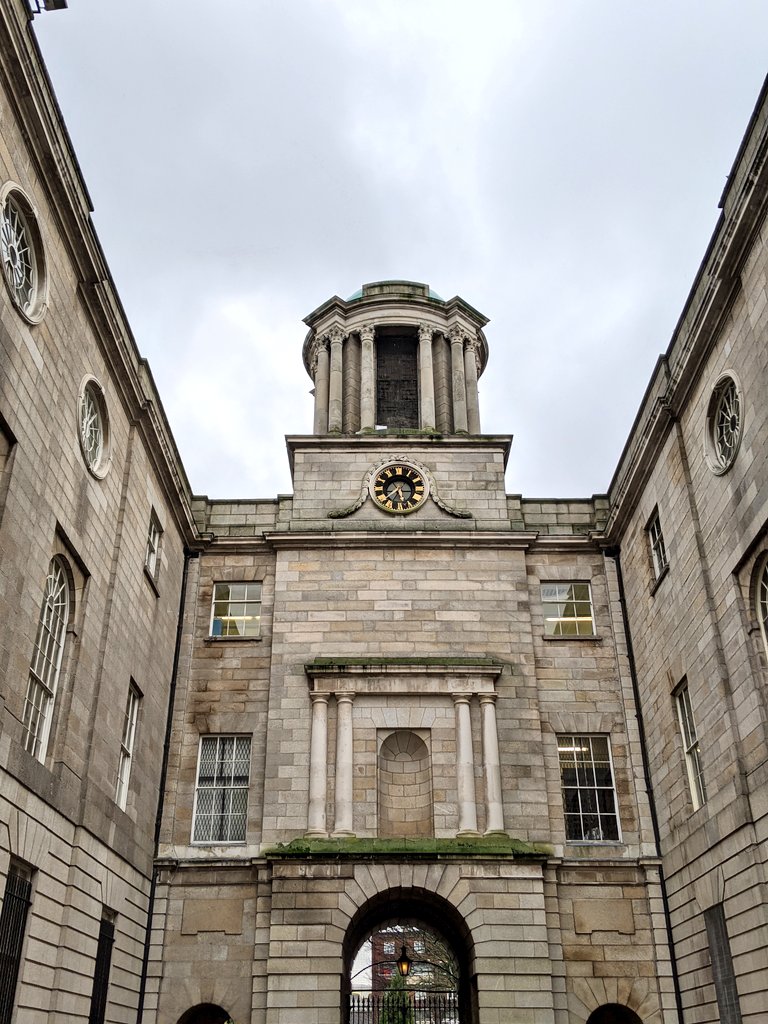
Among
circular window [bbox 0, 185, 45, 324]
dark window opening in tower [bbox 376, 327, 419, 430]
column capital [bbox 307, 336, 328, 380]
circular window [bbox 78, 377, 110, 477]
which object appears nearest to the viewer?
circular window [bbox 0, 185, 45, 324]

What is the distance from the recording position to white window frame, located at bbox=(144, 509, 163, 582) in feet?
58.0

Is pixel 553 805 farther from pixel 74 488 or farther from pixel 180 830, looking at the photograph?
pixel 74 488

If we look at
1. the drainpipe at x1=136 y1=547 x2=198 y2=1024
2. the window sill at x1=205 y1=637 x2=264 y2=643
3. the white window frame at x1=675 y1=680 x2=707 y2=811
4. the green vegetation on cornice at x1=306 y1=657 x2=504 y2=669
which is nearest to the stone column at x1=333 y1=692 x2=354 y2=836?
the green vegetation on cornice at x1=306 y1=657 x2=504 y2=669

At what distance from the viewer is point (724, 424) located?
48.2 feet

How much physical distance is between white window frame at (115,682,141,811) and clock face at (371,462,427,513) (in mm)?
7131

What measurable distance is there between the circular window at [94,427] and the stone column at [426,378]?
9.31 meters

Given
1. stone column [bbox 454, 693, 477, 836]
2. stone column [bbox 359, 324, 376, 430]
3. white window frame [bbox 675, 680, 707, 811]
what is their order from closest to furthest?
white window frame [bbox 675, 680, 707, 811]
stone column [bbox 454, 693, 477, 836]
stone column [bbox 359, 324, 376, 430]

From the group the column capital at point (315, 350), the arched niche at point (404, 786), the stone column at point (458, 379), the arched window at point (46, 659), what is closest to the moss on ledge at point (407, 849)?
the arched niche at point (404, 786)

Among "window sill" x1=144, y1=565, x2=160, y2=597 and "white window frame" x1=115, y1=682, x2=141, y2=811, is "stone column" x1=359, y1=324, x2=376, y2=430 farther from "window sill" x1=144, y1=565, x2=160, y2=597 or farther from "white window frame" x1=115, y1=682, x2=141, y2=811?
"white window frame" x1=115, y1=682, x2=141, y2=811

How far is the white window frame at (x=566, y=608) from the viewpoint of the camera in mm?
19688

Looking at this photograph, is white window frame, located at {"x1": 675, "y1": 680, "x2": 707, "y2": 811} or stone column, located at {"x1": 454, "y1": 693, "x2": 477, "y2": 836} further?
stone column, located at {"x1": 454, "y1": 693, "x2": 477, "y2": 836}

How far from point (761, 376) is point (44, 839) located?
11.8 metres

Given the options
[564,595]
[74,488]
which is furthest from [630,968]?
[74,488]

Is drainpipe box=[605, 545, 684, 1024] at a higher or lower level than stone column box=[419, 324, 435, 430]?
lower
